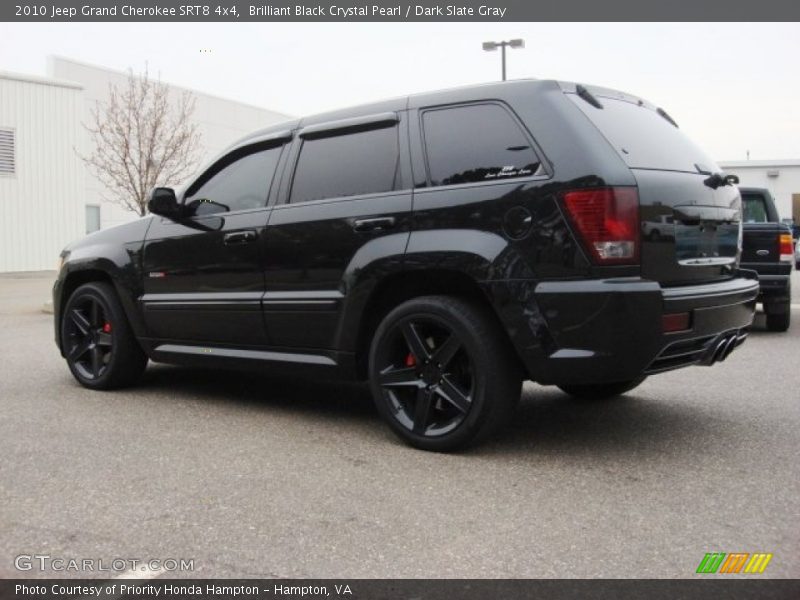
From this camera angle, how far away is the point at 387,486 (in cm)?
355

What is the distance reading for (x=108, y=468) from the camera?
385 centimetres

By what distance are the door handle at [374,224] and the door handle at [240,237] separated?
82 centimetres

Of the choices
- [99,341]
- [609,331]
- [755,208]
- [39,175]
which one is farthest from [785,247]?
[39,175]

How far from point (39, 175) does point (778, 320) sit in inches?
896

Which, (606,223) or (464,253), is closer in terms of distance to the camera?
(606,223)

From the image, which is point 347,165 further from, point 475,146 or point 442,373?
point 442,373

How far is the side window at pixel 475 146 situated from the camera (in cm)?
383

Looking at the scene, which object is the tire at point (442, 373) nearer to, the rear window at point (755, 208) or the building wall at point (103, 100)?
the rear window at point (755, 208)

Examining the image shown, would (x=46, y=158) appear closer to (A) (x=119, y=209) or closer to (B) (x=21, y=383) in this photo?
(A) (x=119, y=209)

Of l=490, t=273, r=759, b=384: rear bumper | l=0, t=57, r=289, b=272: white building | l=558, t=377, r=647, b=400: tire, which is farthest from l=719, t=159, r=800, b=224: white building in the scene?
l=490, t=273, r=759, b=384: rear bumper

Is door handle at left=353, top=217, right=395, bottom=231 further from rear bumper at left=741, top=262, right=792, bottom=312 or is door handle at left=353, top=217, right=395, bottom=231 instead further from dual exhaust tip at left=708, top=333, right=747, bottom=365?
rear bumper at left=741, top=262, right=792, bottom=312

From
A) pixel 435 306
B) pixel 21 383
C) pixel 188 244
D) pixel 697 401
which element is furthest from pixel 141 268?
pixel 697 401

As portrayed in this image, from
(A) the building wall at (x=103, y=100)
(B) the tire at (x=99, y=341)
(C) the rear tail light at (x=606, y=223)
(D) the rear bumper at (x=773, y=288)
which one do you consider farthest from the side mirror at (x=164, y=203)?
(A) the building wall at (x=103, y=100)

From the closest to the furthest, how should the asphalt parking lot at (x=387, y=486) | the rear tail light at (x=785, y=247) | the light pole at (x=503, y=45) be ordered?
the asphalt parking lot at (x=387, y=486), the rear tail light at (x=785, y=247), the light pole at (x=503, y=45)
